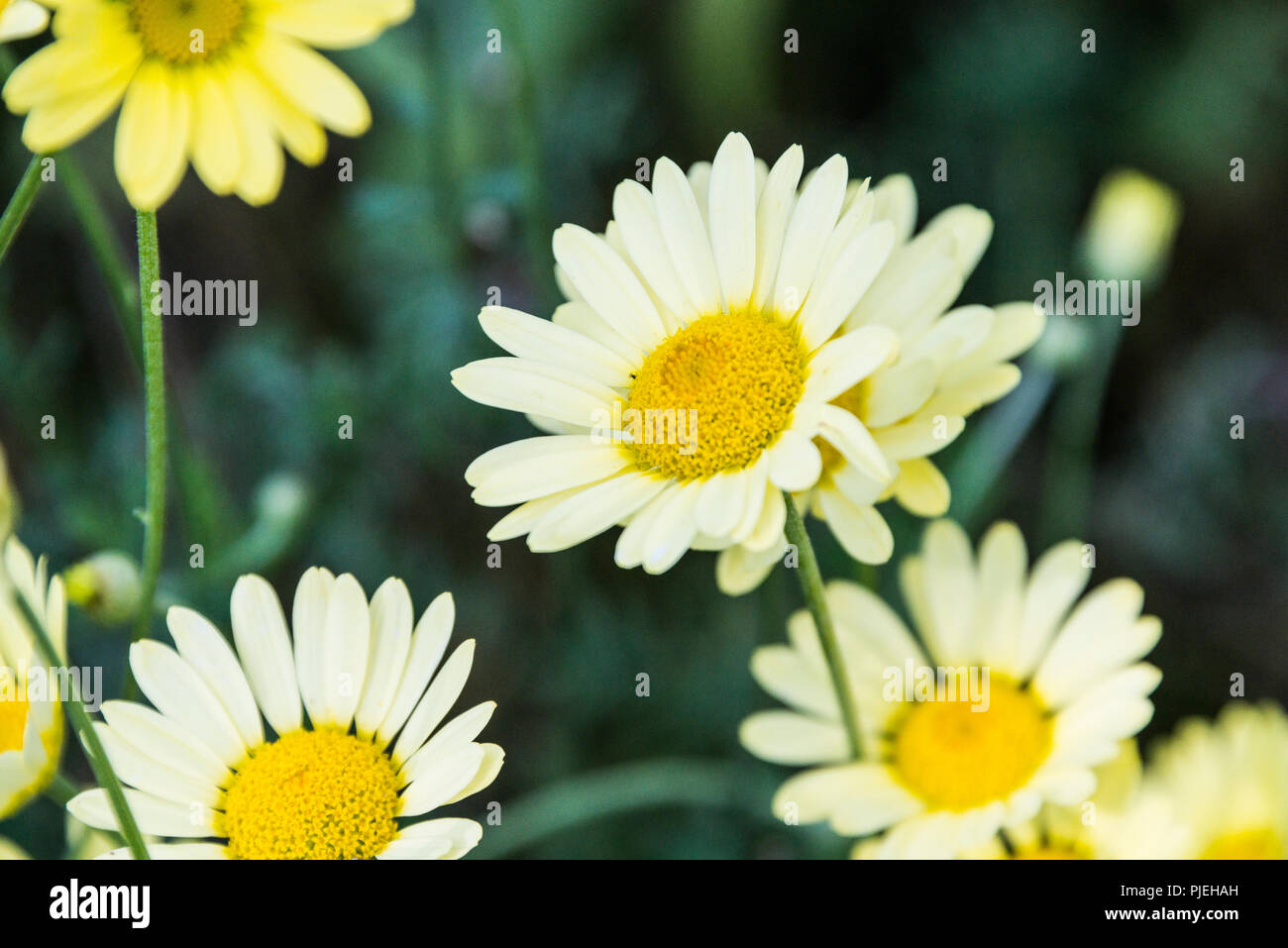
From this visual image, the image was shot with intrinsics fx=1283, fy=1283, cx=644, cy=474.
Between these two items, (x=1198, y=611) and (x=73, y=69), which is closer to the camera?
(x=73, y=69)

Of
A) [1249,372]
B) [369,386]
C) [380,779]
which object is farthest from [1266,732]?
[369,386]

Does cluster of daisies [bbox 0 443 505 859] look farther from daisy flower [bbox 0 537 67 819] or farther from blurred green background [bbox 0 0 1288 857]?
blurred green background [bbox 0 0 1288 857]

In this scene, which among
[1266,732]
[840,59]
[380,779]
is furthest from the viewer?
[840,59]

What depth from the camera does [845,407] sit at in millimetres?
1175

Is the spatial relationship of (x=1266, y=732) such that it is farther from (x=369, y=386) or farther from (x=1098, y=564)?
(x=369, y=386)

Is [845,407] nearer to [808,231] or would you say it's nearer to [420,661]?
[808,231]

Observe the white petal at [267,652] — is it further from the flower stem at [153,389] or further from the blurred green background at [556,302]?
the blurred green background at [556,302]

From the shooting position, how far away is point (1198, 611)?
7.46 ft

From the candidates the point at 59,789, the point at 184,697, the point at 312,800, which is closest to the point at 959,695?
the point at 312,800

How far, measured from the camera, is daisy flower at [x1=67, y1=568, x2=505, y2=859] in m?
1.09

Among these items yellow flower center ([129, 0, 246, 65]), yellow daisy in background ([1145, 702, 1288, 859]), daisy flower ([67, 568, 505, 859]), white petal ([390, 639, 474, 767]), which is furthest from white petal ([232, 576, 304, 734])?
yellow daisy in background ([1145, 702, 1288, 859])

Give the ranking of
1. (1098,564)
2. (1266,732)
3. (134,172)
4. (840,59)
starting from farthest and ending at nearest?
1. (840,59)
2. (1098,564)
3. (1266,732)
4. (134,172)

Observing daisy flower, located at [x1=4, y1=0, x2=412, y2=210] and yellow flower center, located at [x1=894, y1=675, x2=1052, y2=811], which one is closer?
daisy flower, located at [x1=4, y1=0, x2=412, y2=210]

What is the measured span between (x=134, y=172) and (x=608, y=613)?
1.16 metres
